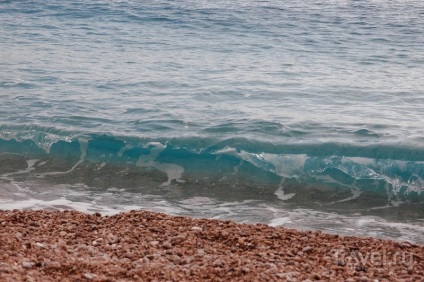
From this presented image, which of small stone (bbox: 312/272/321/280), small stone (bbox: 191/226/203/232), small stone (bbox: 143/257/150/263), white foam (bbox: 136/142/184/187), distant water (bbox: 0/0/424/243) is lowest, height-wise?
white foam (bbox: 136/142/184/187)

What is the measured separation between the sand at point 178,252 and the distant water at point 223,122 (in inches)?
45.4

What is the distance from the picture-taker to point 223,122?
10.8 m

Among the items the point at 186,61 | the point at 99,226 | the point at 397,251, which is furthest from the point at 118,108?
the point at 397,251

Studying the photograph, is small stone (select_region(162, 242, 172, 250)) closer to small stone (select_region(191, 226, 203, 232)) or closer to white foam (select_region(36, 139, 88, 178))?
small stone (select_region(191, 226, 203, 232))

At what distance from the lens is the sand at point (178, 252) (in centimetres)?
497

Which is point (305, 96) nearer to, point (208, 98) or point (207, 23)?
point (208, 98)

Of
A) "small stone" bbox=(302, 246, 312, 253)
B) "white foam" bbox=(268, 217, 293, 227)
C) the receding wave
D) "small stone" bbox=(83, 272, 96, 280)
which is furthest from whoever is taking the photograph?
the receding wave

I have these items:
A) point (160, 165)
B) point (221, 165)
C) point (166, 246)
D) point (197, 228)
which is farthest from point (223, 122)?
point (166, 246)

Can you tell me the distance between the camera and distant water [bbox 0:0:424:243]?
26.6 feet

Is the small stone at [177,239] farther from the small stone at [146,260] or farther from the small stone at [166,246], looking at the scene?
the small stone at [146,260]

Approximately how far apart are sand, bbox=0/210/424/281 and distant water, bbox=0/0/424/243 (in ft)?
3.79

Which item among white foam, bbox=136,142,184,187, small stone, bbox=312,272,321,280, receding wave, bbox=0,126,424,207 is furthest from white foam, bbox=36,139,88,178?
small stone, bbox=312,272,321,280

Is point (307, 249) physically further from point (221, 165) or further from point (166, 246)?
point (221, 165)

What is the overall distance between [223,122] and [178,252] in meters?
5.44
